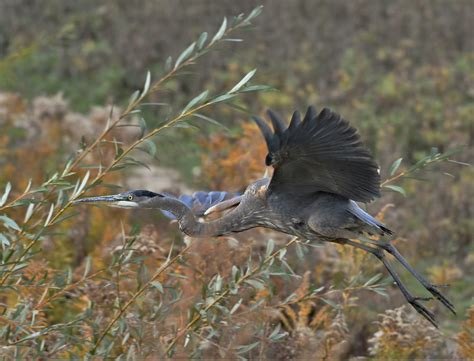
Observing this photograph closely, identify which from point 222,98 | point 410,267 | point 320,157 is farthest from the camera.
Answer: point 410,267

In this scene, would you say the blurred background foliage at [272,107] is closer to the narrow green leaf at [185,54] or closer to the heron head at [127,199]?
the heron head at [127,199]

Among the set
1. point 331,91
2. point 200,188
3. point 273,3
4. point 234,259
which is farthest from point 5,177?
point 273,3

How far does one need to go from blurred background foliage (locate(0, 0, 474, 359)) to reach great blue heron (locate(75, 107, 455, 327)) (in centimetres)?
32

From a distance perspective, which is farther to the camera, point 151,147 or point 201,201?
point 201,201

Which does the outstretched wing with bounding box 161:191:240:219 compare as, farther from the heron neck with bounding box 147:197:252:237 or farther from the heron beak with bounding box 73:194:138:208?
the heron beak with bounding box 73:194:138:208

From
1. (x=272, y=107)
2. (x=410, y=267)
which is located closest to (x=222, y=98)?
(x=410, y=267)

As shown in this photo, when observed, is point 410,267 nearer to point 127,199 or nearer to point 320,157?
point 320,157

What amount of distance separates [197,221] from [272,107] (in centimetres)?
727

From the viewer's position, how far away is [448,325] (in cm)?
763

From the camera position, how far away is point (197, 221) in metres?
5.23

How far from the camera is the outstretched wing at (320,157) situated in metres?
4.45

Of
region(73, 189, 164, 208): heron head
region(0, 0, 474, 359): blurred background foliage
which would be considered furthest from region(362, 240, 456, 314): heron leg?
region(73, 189, 164, 208): heron head

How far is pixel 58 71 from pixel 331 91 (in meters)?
3.78

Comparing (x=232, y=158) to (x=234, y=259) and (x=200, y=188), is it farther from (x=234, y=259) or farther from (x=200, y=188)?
(x=234, y=259)
